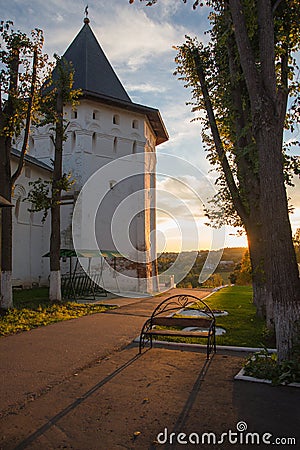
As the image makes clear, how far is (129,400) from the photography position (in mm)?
4312

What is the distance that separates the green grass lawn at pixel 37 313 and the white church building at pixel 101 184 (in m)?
6.43

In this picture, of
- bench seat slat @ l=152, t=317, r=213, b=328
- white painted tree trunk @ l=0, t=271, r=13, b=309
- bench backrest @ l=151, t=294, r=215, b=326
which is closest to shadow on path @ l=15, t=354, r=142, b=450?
bench seat slat @ l=152, t=317, r=213, b=328

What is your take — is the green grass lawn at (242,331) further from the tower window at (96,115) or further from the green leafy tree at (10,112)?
the tower window at (96,115)

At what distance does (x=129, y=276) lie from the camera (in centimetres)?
2120

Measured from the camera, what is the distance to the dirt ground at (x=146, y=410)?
11.1 feet

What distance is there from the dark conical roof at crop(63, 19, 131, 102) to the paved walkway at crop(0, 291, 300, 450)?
1744 centimetres

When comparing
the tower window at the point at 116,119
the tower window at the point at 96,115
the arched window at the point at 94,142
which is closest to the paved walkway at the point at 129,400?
the arched window at the point at 94,142

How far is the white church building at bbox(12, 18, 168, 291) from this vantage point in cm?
1995

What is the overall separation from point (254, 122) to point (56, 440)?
14.9 ft

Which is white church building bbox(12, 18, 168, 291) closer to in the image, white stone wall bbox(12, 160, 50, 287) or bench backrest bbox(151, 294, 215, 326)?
white stone wall bbox(12, 160, 50, 287)

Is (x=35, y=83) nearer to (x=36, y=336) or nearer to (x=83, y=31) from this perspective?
(x=36, y=336)

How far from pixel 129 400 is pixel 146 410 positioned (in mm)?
353

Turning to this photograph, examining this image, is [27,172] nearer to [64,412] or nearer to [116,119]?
[116,119]

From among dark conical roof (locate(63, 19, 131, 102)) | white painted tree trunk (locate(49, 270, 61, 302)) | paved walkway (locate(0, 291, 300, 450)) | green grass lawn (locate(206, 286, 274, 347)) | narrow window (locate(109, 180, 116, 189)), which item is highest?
dark conical roof (locate(63, 19, 131, 102))
